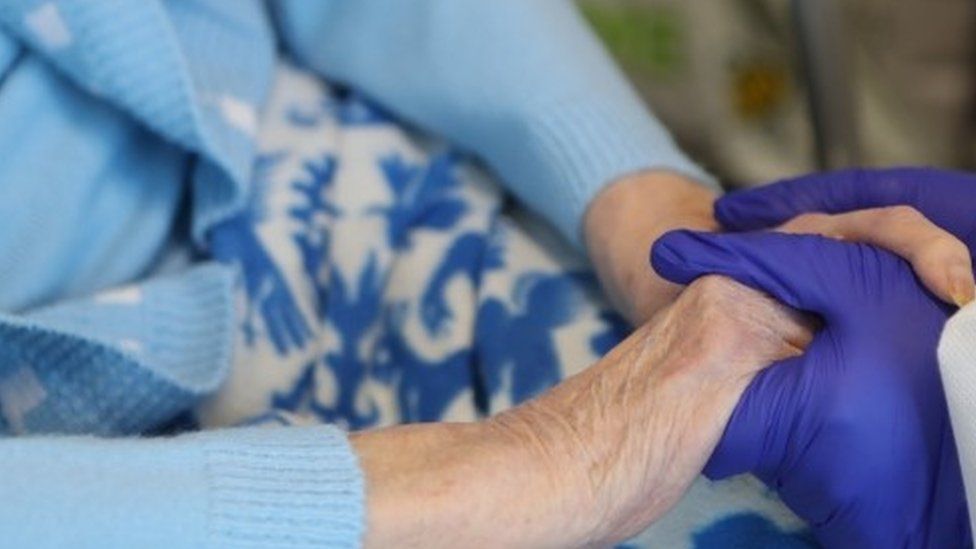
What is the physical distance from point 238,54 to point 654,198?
0.32 m

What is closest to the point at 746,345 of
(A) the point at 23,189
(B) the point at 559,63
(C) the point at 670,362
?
(C) the point at 670,362

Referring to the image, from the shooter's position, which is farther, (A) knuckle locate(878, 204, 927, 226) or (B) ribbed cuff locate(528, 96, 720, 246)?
(B) ribbed cuff locate(528, 96, 720, 246)

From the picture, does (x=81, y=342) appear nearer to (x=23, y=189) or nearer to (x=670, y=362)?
(x=23, y=189)

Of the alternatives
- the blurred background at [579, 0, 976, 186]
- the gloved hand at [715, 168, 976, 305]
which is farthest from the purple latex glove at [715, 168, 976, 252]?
the blurred background at [579, 0, 976, 186]

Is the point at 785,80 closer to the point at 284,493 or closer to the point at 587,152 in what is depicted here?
the point at 587,152

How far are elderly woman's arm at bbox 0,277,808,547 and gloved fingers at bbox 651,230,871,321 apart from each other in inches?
0.4

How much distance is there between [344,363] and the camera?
3.02 ft

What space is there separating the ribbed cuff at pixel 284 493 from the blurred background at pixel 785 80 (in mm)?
679

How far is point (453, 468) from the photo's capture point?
0.68m

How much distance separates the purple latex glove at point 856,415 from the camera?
2.18ft

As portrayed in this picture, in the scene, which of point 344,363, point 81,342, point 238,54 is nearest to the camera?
point 81,342

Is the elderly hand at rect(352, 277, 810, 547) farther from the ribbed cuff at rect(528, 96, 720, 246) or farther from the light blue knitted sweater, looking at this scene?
the ribbed cuff at rect(528, 96, 720, 246)

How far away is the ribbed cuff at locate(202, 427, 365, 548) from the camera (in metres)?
0.64

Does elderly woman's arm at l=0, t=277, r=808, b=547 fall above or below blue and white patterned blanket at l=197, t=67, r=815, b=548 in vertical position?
above
